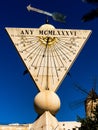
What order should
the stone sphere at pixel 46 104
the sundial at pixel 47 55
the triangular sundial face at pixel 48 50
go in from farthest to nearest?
1. the triangular sundial face at pixel 48 50
2. the sundial at pixel 47 55
3. the stone sphere at pixel 46 104

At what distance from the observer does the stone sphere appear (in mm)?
27438

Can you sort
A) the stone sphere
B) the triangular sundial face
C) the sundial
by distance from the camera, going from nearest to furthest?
the stone sphere → the sundial → the triangular sundial face

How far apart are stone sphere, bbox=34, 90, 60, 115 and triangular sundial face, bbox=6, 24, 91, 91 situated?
1.31 m

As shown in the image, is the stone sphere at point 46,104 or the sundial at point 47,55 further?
the sundial at point 47,55

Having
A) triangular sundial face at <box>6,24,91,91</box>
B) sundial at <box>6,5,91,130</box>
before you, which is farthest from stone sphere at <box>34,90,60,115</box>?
triangular sundial face at <box>6,24,91,91</box>

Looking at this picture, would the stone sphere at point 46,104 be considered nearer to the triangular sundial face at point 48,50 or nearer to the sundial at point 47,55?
the sundial at point 47,55

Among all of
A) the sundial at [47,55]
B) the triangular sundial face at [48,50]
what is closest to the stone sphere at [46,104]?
the sundial at [47,55]

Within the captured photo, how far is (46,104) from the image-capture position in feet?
90.0

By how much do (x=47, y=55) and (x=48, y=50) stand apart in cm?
57

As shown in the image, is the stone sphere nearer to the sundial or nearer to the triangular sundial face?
the sundial

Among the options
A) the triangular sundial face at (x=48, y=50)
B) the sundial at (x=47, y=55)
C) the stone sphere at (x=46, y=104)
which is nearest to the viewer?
the stone sphere at (x=46, y=104)

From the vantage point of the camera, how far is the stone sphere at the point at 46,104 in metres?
27.4

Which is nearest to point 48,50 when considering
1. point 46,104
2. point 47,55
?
point 47,55

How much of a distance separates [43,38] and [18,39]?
1.70 meters
